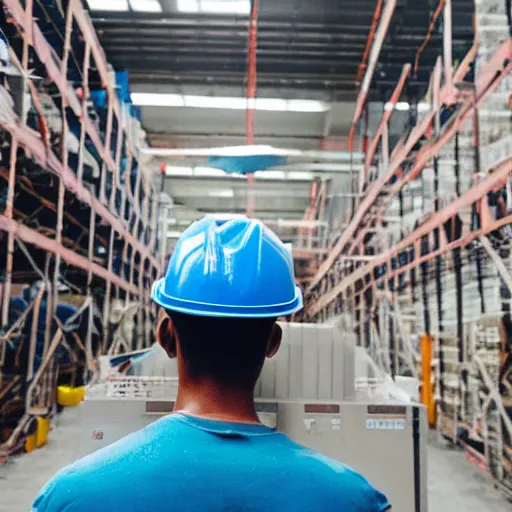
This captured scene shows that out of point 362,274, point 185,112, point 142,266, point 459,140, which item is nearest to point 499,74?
point 459,140

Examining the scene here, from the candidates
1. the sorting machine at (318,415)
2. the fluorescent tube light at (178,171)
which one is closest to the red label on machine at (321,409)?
the sorting machine at (318,415)

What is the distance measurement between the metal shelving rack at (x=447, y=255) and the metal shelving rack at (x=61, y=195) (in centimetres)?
316

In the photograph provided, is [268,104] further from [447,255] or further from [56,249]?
[56,249]

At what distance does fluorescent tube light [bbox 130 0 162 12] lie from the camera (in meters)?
4.93

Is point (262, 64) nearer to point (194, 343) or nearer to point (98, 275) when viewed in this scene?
point (98, 275)

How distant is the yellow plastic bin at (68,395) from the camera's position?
170 inches

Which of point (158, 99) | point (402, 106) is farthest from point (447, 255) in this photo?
point (158, 99)

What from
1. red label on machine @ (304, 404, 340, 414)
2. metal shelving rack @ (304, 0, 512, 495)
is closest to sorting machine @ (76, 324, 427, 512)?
red label on machine @ (304, 404, 340, 414)

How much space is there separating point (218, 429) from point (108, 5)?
5.09 metres

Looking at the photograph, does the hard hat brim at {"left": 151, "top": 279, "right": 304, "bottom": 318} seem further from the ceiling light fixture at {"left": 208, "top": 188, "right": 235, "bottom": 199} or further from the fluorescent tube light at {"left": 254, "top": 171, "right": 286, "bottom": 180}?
the fluorescent tube light at {"left": 254, "top": 171, "right": 286, "bottom": 180}

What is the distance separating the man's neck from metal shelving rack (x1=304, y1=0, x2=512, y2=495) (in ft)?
12.3

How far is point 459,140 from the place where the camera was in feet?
17.1

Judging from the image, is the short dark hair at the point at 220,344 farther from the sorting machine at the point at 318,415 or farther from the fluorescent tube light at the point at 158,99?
the fluorescent tube light at the point at 158,99

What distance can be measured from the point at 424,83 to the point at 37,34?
14.4ft
